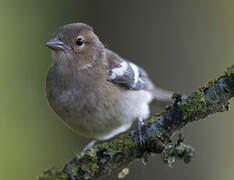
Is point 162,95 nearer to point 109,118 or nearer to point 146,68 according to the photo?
point 146,68

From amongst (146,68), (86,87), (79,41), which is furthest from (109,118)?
(146,68)

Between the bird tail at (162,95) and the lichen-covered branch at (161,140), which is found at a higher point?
the bird tail at (162,95)

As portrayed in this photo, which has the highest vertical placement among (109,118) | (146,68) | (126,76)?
(146,68)

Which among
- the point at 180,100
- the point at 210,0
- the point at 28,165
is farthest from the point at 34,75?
the point at 180,100

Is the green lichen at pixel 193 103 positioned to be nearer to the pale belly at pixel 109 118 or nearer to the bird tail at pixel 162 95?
the pale belly at pixel 109 118

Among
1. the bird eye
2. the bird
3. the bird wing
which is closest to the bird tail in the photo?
the bird wing

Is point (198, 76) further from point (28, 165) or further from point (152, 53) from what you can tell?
point (28, 165)

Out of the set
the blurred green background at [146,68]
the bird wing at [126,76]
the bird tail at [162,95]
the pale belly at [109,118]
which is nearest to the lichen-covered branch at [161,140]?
the pale belly at [109,118]
